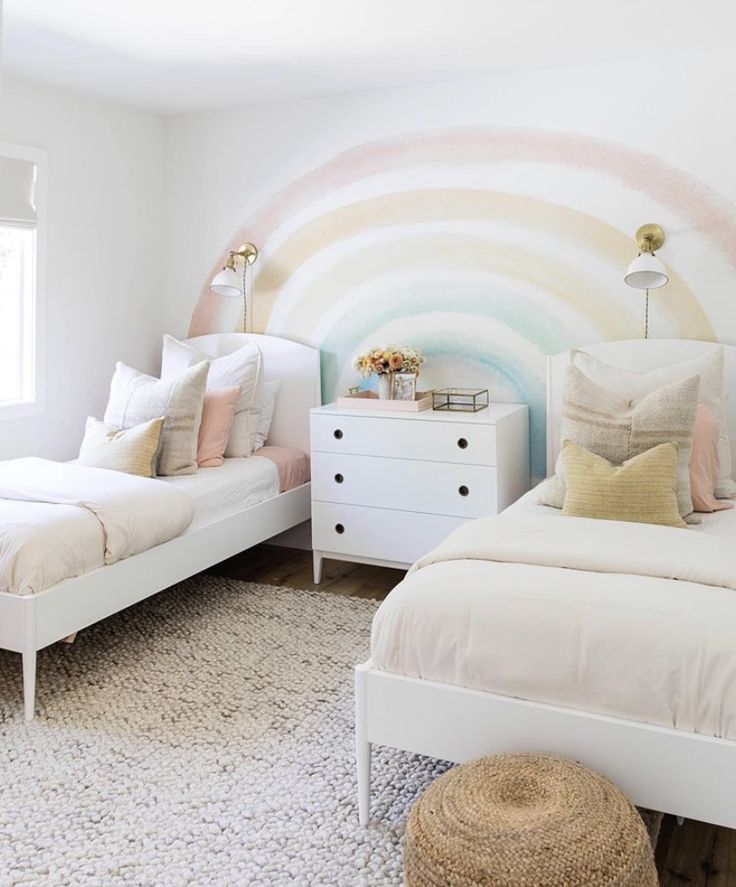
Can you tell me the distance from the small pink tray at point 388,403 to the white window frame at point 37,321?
1.39m

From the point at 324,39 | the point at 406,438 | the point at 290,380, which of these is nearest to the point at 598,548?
the point at 406,438

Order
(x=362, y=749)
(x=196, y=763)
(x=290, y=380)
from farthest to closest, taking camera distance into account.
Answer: (x=290, y=380)
(x=196, y=763)
(x=362, y=749)

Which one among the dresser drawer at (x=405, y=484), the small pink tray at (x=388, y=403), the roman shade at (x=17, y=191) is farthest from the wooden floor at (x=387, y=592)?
the roman shade at (x=17, y=191)

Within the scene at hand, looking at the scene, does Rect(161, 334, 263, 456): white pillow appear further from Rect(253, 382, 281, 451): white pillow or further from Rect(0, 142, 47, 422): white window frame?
Rect(0, 142, 47, 422): white window frame

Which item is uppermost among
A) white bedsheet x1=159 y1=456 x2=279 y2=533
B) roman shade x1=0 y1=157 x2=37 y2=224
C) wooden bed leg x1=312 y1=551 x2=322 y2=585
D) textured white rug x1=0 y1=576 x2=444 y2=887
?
roman shade x1=0 y1=157 x2=37 y2=224

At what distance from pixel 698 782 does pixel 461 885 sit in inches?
22.8

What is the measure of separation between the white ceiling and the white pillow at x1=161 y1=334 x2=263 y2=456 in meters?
1.22

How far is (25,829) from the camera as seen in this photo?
211cm

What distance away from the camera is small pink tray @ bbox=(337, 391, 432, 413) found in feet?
12.3

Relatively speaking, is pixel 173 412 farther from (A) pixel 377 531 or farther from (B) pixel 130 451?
(A) pixel 377 531

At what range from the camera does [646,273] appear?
3432 mm

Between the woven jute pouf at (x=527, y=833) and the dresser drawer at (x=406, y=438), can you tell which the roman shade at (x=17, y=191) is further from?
A: the woven jute pouf at (x=527, y=833)

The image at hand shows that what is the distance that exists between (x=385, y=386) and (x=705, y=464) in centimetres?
141

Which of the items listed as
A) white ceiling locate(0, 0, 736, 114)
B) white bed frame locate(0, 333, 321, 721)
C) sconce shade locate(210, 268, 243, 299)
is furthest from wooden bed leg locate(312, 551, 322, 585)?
white ceiling locate(0, 0, 736, 114)
